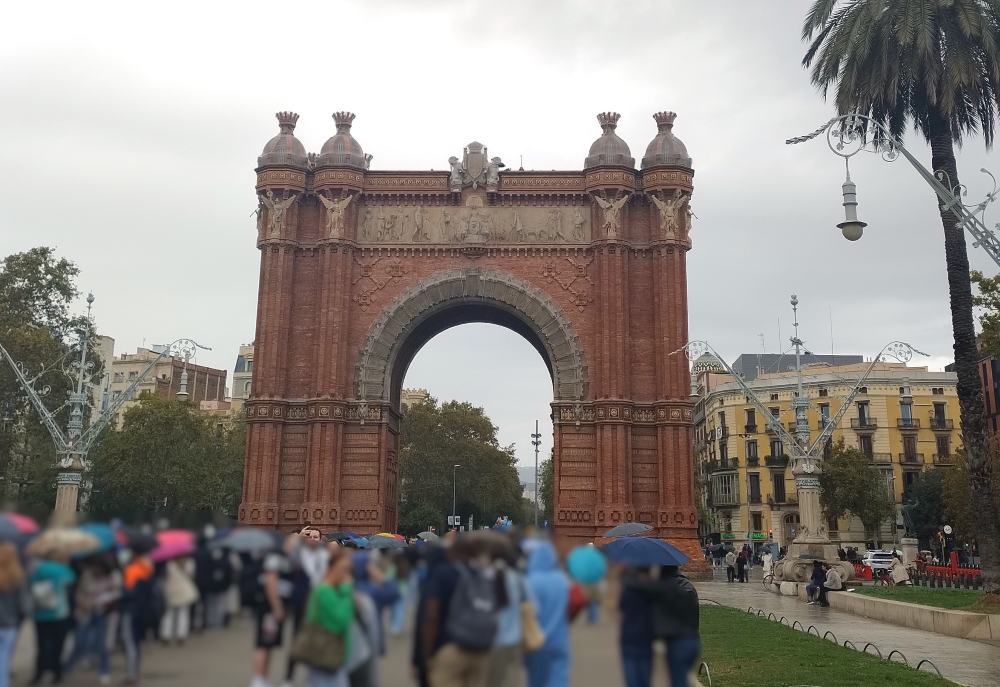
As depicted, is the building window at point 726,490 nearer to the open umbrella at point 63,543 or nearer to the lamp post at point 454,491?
the lamp post at point 454,491

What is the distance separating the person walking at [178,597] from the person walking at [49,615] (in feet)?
1.23

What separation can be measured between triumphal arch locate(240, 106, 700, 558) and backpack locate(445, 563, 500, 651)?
31344 millimetres

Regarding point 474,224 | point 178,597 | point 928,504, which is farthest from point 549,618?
point 928,504

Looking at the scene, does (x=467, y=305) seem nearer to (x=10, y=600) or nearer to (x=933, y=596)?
(x=933, y=596)

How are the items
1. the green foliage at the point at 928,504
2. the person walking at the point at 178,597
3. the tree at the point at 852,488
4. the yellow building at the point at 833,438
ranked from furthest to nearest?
1. the yellow building at the point at 833,438
2. the green foliage at the point at 928,504
3. the tree at the point at 852,488
4. the person walking at the point at 178,597

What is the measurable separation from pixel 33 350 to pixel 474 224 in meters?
24.0

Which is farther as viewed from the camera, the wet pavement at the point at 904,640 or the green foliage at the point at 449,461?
the green foliage at the point at 449,461

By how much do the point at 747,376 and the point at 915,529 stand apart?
29794 mm

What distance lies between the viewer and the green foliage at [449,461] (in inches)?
2798

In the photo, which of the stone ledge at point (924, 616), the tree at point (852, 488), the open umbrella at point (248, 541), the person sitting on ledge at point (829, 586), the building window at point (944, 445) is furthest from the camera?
the building window at point (944, 445)

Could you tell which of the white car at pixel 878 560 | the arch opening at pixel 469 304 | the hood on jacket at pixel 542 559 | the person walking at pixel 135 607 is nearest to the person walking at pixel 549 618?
the hood on jacket at pixel 542 559

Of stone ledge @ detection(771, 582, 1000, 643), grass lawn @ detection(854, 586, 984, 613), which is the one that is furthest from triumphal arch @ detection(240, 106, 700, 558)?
stone ledge @ detection(771, 582, 1000, 643)

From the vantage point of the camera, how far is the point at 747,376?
88812 mm

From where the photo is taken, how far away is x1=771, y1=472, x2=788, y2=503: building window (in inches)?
2670
